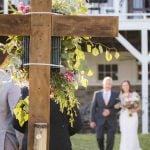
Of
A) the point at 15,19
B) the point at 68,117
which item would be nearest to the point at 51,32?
the point at 15,19

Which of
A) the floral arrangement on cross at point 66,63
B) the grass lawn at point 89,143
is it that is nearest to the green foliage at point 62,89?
the floral arrangement on cross at point 66,63

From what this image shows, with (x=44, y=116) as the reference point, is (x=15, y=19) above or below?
above

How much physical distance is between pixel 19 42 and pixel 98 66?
57.5 ft

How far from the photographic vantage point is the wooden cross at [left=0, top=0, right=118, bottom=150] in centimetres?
430

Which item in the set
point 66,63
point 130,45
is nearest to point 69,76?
point 66,63

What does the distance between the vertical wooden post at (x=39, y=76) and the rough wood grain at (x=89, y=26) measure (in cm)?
9

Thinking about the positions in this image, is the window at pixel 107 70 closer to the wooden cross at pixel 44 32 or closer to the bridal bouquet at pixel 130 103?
the bridal bouquet at pixel 130 103

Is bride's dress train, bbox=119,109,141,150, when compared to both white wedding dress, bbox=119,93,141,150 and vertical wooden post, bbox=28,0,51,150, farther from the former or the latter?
vertical wooden post, bbox=28,0,51,150

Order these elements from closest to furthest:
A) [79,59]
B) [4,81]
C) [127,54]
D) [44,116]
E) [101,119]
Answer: [44,116] → [79,59] → [4,81] → [101,119] → [127,54]

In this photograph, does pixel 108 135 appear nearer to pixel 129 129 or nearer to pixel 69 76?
pixel 129 129

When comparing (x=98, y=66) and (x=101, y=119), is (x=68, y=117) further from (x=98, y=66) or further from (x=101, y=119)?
(x=98, y=66)

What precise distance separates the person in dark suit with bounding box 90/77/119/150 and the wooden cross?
9.14 metres

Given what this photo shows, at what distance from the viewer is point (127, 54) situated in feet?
72.0

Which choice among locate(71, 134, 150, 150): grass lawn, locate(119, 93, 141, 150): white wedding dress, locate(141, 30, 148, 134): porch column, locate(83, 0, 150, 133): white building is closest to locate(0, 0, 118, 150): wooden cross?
locate(119, 93, 141, 150): white wedding dress
